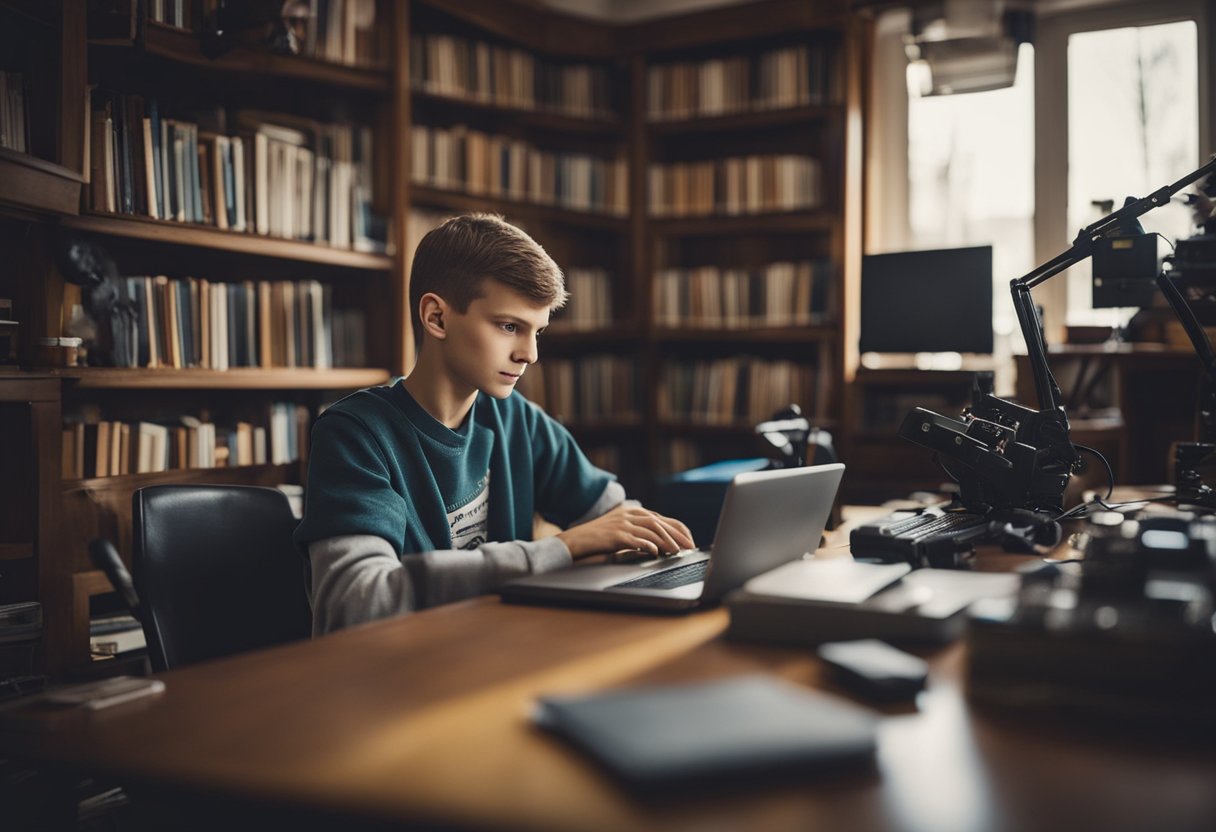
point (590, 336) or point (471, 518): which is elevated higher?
point (590, 336)

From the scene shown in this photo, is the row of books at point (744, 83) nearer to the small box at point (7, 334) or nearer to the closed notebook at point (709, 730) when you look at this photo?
the small box at point (7, 334)

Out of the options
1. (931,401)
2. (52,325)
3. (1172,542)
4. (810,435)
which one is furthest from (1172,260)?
(52,325)

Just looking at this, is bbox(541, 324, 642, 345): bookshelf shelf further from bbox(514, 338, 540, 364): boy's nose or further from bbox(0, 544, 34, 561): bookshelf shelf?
bbox(514, 338, 540, 364): boy's nose

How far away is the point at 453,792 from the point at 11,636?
2.00 m

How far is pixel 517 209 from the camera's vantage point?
390 cm

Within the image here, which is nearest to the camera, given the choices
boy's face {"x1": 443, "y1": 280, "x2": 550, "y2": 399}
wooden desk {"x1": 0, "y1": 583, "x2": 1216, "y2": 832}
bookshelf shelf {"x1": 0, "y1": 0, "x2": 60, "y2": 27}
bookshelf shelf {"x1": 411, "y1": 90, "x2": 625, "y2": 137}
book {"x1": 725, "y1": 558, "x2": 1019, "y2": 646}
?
wooden desk {"x1": 0, "y1": 583, "x2": 1216, "y2": 832}

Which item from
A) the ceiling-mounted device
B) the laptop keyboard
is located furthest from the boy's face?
the ceiling-mounted device

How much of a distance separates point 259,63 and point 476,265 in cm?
165

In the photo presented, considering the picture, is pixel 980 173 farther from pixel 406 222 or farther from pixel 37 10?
pixel 37 10

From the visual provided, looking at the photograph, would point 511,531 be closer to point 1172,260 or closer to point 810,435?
point 810,435

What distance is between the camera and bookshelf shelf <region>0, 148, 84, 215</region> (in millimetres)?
2039

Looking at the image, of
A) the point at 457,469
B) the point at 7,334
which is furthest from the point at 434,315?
the point at 7,334

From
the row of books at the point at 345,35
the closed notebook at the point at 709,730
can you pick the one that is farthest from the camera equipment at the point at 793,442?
the row of books at the point at 345,35

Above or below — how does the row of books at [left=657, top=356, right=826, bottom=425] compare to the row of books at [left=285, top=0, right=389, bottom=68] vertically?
below
